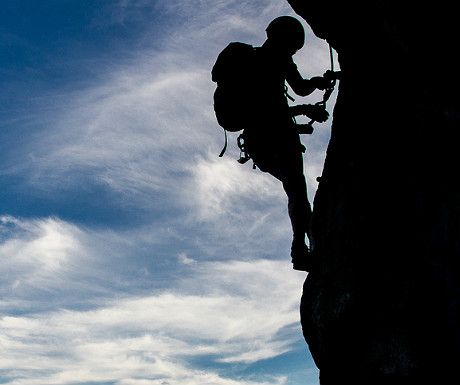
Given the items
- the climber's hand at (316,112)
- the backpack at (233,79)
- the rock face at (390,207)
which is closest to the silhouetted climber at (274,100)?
the backpack at (233,79)

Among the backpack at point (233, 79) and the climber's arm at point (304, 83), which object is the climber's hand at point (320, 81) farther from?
the backpack at point (233, 79)

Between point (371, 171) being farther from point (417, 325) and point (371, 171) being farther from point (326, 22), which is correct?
point (326, 22)

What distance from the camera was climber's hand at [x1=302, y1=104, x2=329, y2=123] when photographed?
6418mm

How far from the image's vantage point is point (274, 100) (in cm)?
609

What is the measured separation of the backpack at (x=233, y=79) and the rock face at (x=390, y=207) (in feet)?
3.96

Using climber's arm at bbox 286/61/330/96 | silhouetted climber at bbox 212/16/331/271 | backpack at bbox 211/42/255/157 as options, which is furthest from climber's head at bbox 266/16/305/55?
backpack at bbox 211/42/255/157

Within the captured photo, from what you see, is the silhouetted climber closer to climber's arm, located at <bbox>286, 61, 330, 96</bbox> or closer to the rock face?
climber's arm, located at <bbox>286, 61, 330, 96</bbox>

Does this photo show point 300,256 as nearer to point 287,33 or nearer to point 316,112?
point 316,112

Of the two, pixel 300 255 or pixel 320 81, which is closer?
pixel 300 255

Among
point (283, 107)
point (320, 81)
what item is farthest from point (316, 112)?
point (283, 107)

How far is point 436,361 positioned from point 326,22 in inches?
168

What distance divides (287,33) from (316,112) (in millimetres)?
1202

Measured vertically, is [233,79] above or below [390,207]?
above

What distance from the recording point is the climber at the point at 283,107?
6.02m
